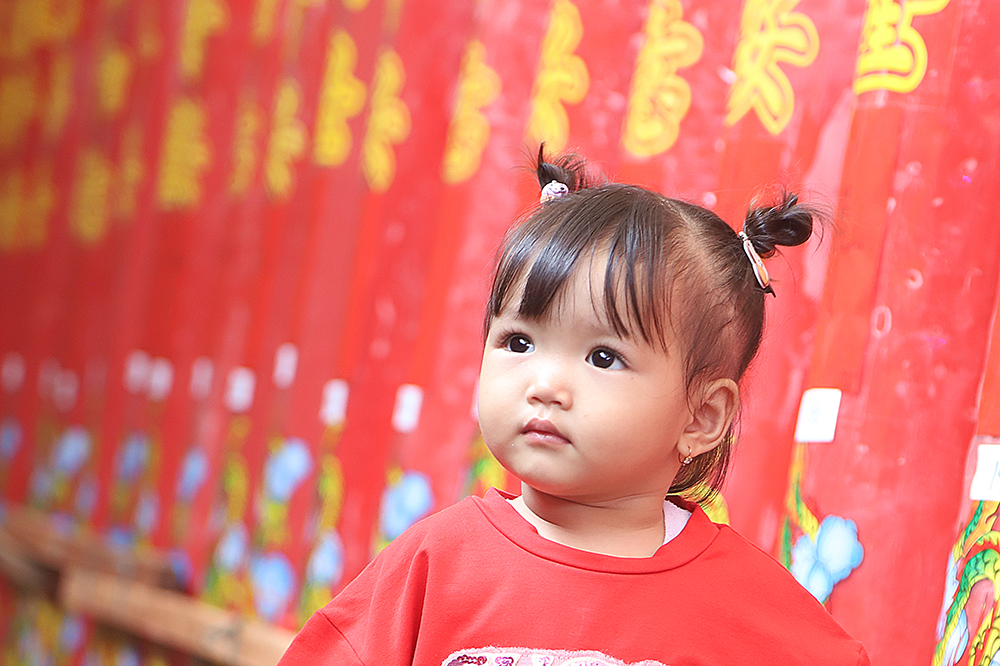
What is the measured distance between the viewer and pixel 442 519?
2.47ft

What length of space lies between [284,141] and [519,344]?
110 centimetres

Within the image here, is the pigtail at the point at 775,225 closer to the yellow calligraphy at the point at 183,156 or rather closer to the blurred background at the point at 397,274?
the blurred background at the point at 397,274

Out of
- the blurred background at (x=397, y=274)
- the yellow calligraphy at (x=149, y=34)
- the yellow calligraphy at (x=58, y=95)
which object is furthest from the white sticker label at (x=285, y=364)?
the yellow calligraphy at (x=58, y=95)

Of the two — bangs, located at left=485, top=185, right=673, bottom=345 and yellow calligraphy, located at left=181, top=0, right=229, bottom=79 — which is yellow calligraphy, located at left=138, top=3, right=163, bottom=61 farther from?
bangs, located at left=485, top=185, right=673, bottom=345

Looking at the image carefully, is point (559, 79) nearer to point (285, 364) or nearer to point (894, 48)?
point (894, 48)

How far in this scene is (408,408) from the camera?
1.40 m

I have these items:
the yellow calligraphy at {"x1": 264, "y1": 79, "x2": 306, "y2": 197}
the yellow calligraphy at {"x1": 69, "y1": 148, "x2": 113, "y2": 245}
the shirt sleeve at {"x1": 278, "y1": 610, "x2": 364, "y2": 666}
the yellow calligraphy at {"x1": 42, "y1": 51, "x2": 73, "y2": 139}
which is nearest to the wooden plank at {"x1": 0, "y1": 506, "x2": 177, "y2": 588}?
the yellow calligraphy at {"x1": 69, "y1": 148, "x2": 113, "y2": 245}

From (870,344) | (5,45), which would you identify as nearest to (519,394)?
(870,344)

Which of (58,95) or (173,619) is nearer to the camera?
(173,619)

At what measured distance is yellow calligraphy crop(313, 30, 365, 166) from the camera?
1.61m

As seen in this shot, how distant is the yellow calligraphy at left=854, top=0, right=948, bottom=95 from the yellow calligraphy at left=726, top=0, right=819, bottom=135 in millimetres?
91

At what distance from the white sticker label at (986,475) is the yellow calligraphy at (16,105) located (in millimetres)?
1962

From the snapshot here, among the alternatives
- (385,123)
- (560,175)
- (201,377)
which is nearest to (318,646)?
(560,175)

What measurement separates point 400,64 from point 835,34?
685 mm
